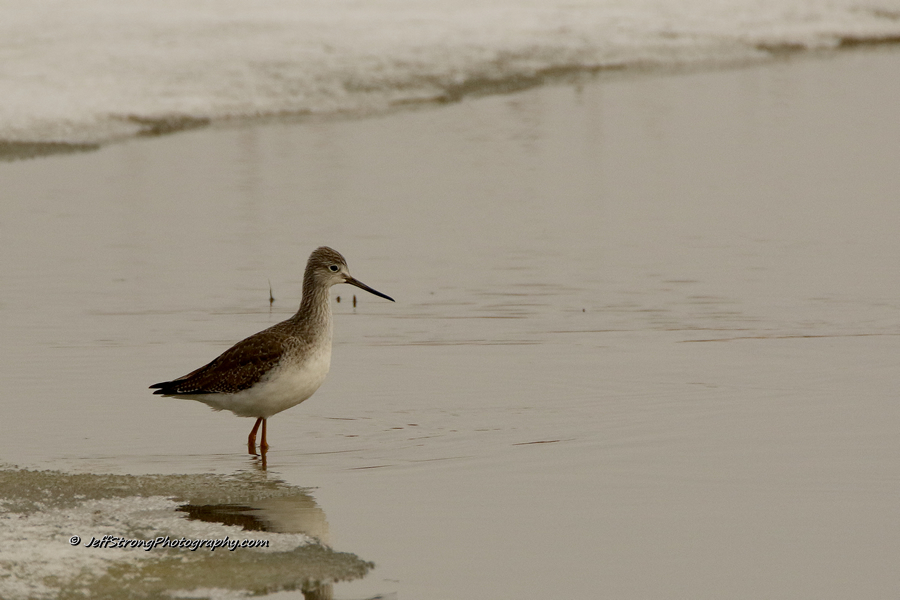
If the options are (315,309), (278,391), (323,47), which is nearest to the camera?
(278,391)

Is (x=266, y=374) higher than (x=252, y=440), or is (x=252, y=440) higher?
(x=266, y=374)

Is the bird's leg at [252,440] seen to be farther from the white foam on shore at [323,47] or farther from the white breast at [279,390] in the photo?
the white foam on shore at [323,47]

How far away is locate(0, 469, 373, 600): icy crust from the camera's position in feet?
17.4

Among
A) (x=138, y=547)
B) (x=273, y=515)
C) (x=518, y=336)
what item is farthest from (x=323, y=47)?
(x=138, y=547)

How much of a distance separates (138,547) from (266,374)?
7.17 ft

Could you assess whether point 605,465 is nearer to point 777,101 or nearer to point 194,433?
point 194,433

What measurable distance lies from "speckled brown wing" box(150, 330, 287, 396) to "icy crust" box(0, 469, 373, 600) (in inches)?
45.0

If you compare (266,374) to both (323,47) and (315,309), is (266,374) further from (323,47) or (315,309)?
(323,47)

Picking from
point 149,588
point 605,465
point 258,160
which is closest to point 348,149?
point 258,160

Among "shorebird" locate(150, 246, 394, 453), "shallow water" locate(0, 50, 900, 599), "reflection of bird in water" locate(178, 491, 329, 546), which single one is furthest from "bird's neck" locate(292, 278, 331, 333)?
"reflection of bird in water" locate(178, 491, 329, 546)

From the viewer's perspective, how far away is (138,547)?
18.8ft

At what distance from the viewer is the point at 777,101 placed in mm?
21344

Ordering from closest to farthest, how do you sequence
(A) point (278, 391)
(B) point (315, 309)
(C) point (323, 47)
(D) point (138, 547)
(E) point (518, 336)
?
(D) point (138, 547)
(A) point (278, 391)
(B) point (315, 309)
(E) point (518, 336)
(C) point (323, 47)

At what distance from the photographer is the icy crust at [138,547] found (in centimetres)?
529
